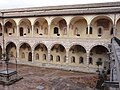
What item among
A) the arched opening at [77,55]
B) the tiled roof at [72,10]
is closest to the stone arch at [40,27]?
the tiled roof at [72,10]

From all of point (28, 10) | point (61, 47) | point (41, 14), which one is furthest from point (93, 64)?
point (28, 10)

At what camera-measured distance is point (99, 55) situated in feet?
83.2

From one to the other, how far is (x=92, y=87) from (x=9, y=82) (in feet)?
29.0

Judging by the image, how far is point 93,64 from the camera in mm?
25688

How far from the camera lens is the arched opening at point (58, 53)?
2789 centimetres

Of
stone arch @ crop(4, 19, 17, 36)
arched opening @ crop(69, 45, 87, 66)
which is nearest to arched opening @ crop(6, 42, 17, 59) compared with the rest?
stone arch @ crop(4, 19, 17, 36)

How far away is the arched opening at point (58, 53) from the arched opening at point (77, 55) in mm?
1348

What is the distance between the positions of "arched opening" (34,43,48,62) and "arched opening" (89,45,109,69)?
749 centimetres

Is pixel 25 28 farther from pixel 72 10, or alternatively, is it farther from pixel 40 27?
pixel 72 10

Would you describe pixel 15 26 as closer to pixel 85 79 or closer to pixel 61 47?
pixel 61 47

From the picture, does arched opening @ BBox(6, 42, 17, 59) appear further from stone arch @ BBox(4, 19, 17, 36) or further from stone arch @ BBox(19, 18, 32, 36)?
stone arch @ BBox(19, 18, 32, 36)

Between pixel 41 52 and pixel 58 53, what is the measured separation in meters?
3.08

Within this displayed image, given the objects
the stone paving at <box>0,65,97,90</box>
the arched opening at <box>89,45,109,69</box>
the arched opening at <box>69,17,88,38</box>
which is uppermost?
the arched opening at <box>69,17,88,38</box>

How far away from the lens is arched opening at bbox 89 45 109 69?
24906mm
